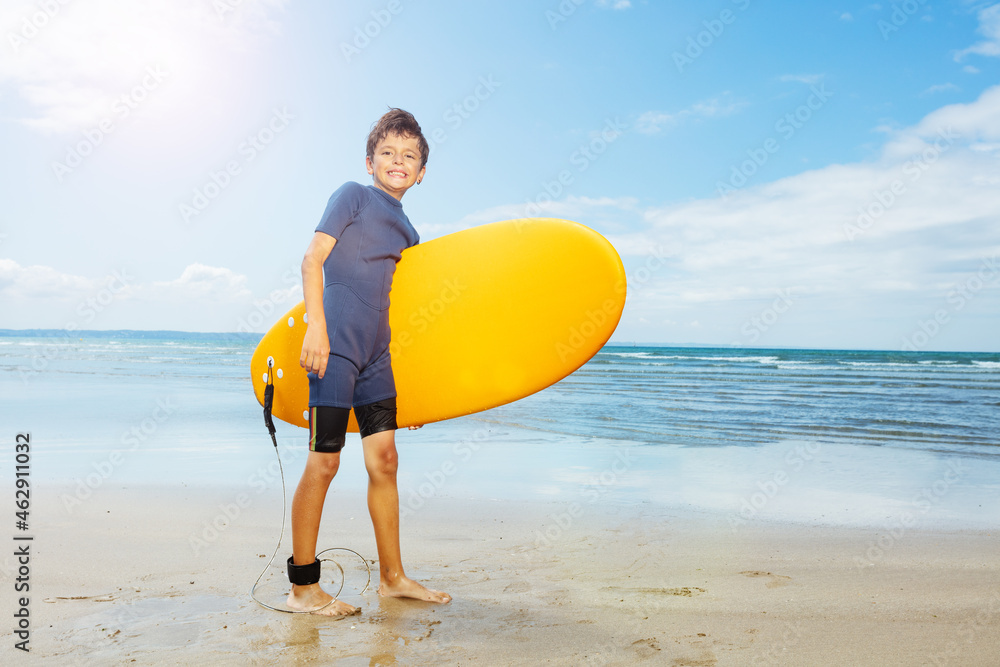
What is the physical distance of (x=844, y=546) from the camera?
9.10 feet

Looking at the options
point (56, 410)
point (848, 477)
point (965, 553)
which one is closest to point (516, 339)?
point (965, 553)

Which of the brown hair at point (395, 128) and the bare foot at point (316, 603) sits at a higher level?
the brown hair at point (395, 128)

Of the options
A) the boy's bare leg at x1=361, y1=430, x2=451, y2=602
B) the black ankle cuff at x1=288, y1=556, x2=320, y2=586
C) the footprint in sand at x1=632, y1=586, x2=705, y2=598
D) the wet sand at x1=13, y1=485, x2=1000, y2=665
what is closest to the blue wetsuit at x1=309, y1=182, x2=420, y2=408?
the boy's bare leg at x1=361, y1=430, x2=451, y2=602

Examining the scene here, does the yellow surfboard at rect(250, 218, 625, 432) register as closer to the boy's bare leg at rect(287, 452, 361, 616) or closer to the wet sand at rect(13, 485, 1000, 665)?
the boy's bare leg at rect(287, 452, 361, 616)

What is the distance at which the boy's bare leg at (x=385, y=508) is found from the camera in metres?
2.12

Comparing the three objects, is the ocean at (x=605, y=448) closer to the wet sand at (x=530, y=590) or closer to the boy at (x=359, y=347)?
the wet sand at (x=530, y=590)

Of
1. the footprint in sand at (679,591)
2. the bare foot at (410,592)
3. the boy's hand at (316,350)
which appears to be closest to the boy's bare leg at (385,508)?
the bare foot at (410,592)

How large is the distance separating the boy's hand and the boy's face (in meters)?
0.57

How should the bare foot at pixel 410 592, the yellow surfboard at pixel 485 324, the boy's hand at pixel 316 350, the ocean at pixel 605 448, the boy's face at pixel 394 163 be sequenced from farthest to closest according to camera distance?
the ocean at pixel 605 448
the yellow surfboard at pixel 485 324
the boy's face at pixel 394 163
the bare foot at pixel 410 592
the boy's hand at pixel 316 350

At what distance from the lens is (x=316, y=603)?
1985 mm

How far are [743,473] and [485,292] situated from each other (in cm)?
262

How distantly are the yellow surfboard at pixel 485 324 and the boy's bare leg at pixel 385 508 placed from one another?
365 millimetres

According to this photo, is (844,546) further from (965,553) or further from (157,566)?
(157,566)

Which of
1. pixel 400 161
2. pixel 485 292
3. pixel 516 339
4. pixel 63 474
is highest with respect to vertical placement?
pixel 400 161
